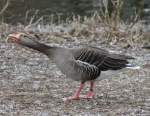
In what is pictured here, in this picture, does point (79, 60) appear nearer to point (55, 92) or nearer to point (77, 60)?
point (77, 60)

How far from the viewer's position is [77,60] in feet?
28.1

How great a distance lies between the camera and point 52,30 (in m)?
16.7

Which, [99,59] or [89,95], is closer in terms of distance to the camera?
[99,59]

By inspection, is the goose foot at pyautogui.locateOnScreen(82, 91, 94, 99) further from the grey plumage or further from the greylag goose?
the grey plumage

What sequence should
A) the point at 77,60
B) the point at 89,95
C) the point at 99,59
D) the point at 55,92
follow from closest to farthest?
the point at 77,60, the point at 99,59, the point at 89,95, the point at 55,92

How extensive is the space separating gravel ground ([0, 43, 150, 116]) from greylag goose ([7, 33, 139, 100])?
48 cm

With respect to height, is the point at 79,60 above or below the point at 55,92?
above

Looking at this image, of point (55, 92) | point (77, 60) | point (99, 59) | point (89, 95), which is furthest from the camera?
point (55, 92)

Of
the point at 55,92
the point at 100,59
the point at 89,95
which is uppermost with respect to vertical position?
the point at 100,59

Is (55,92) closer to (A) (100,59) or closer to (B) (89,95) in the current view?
(B) (89,95)

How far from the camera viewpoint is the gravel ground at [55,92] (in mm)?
8164

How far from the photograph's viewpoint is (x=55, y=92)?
9.43 m

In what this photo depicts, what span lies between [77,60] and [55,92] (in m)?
1.08

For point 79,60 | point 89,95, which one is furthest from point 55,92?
point 79,60
